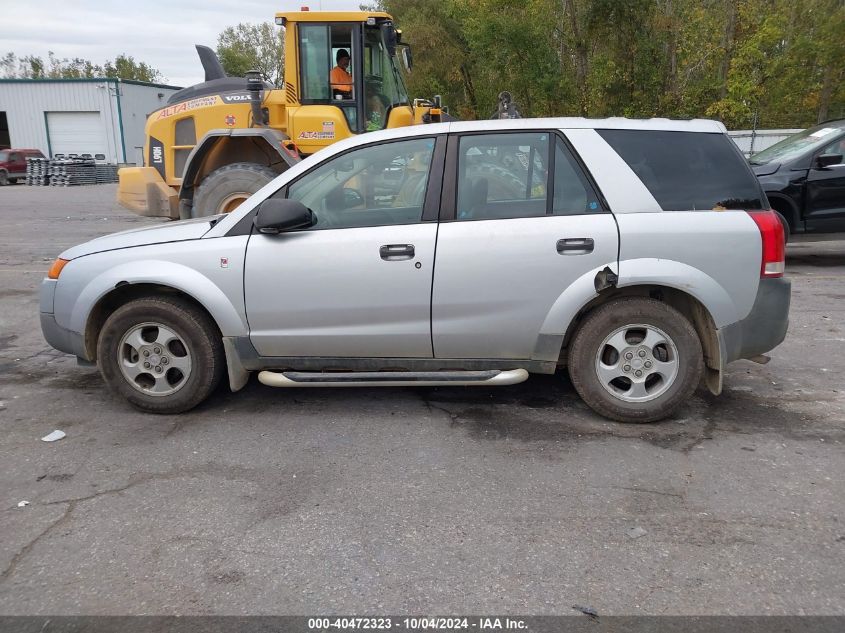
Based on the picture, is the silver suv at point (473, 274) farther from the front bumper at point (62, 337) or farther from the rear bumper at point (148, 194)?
the rear bumper at point (148, 194)

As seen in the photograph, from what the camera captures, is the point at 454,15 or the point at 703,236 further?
the point at 454,15

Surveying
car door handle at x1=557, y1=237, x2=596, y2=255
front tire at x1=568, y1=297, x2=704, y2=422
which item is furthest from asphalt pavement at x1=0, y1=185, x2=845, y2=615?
car door handle at x1=557, y1=237, x2=596, y2=255

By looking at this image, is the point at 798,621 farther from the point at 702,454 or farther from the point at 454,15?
the point at 454,15

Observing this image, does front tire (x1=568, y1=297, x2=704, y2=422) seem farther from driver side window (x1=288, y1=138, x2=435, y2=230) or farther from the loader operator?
the loader operator

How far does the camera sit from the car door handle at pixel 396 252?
167 inches

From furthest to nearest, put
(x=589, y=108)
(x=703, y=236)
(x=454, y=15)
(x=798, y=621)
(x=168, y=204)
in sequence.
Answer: (x=454, y=15), (x=589, y=108), (x=168, y=204), (x=703, y=236), (x=798, y=621)

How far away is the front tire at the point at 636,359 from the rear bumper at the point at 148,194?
24.1ft

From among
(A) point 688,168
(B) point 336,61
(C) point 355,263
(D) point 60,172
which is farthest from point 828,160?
(D) point 60,172

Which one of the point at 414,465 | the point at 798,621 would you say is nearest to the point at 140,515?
the point at 414,465

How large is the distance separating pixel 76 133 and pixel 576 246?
45335 millimetres

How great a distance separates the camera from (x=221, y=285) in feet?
14.3

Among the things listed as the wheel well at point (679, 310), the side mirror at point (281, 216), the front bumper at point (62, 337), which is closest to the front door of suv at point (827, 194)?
the wheel well at point (679, 310)

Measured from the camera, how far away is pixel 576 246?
4.17 metres

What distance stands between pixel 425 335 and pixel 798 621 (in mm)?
2456
